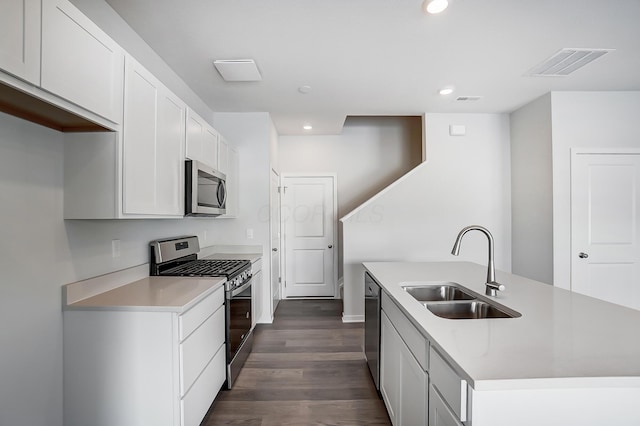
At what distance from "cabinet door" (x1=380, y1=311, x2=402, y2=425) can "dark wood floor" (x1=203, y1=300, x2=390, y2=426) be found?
8.5 inches

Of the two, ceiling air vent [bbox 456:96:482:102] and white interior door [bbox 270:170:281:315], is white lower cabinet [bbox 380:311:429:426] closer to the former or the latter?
white interior door [bbox 270:170:281:315]

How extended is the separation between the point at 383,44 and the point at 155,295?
234 cm

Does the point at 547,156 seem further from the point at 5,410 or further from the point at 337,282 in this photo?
the point at 5,410

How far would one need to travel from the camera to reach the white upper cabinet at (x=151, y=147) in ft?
5.35

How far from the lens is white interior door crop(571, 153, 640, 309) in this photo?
338 cm

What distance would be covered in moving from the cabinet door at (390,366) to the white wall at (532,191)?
250 centimetres

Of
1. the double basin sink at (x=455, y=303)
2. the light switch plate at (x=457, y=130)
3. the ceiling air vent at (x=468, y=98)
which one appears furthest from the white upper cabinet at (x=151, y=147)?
the light switch plate at (x=457, y=130)

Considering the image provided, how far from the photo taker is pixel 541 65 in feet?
8.94

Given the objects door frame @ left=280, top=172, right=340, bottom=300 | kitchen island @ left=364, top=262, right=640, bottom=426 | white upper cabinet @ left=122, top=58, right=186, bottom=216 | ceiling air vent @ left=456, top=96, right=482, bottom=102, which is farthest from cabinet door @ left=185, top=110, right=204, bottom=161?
ceiling air vent @ left=456, top=96, right=482, bottom=102

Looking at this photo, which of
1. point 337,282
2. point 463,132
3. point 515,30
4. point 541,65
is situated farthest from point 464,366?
point 337,282

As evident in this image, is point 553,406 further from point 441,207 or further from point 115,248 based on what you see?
point 441,207

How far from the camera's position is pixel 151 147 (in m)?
1.85

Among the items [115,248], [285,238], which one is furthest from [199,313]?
[285,238]

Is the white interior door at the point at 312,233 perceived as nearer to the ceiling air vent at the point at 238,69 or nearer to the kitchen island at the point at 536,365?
the ceiling air vent at the point at 238,69
